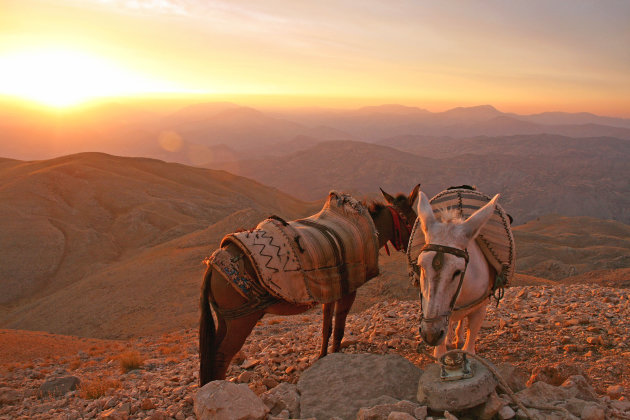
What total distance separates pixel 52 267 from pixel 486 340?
25202 mm

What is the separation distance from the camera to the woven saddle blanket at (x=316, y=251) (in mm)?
3717

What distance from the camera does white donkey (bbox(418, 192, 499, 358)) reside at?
2703 millimetres

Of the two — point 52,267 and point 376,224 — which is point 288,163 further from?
point 376,224

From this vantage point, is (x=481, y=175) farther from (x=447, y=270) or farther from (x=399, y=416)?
(x=399, y=416)

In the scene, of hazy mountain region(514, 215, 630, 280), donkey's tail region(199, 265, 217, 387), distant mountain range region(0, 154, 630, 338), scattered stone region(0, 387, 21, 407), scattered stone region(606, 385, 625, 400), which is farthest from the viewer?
hazy mountain region(514, 215, 630, 280)

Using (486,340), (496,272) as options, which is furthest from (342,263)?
(486,340)

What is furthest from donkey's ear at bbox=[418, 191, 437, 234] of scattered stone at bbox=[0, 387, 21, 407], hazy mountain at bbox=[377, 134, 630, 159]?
hazy mountain at bbox=[377, 134, 630, 159]

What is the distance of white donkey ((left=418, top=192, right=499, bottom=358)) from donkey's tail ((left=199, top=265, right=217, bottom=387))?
222 centimetres

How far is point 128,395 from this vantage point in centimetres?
445

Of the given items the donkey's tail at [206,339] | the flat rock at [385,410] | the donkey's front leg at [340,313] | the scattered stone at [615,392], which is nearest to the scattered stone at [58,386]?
the donkey's tail at [206,339]

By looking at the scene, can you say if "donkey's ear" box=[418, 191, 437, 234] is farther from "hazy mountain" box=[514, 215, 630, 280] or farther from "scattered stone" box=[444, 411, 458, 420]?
"hazy mountain" box=[514, 215, 630, 280]

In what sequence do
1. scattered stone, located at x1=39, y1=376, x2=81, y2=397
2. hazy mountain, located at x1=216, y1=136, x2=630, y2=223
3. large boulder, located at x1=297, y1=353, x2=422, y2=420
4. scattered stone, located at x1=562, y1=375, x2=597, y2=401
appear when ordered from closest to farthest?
scattered stone, located at x1=562, y1=375, x2=597, y2=401, large boulder, located at x1=297, y1=353, x2=422, y2=420, scattered stone, located at x1=39, y1=376, x2=81, y2=397, hazy mountain, located at x1=216, y1=136, x2=630, y2=223

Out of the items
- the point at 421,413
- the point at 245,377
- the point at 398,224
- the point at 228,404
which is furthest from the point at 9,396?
the point at 398,224

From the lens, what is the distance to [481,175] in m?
93.5
